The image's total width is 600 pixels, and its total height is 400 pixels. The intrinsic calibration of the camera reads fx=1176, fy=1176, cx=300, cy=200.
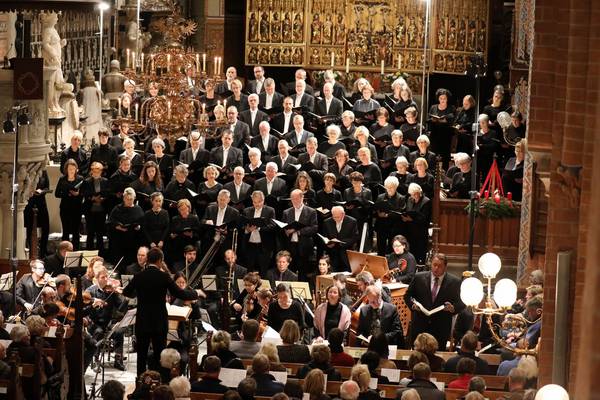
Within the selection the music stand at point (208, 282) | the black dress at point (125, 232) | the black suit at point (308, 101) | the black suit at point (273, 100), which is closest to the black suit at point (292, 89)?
the black suit at point (308, 101)

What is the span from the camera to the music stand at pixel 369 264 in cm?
1337

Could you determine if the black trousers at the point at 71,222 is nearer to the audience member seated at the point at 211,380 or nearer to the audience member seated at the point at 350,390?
the audience member seated at the point at 211,380

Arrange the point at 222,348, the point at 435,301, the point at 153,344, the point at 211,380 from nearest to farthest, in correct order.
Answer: the point at 211,380, the point at 222,348, the point at 153,344, the point at 435,301

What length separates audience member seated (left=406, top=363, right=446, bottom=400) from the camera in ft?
27.5

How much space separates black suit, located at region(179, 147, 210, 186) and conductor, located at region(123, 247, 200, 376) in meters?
5.66

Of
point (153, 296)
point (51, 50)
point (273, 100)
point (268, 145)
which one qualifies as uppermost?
point (51, 50)

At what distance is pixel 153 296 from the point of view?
36.1 ft

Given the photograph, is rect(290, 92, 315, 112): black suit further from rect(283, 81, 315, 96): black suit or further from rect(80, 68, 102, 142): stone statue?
rect(80, 68, 102, 142): stone statue

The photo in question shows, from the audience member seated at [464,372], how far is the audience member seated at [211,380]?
5.87 feet

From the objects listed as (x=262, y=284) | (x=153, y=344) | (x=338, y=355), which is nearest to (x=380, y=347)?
(x=338, y=355)

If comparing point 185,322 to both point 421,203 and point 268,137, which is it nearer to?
point 421,203

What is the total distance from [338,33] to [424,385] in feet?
56.1

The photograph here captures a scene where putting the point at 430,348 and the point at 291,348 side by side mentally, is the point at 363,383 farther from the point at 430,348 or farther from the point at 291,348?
the point at 291,348

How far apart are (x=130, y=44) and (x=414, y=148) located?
8.29 meters
